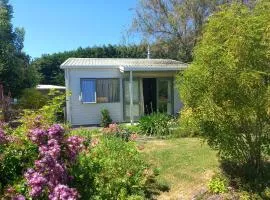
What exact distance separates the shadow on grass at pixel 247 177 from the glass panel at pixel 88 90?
463 inches

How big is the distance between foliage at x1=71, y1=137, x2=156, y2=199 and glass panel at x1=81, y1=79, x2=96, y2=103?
36.1 ft

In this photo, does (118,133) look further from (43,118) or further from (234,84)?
(43,118)

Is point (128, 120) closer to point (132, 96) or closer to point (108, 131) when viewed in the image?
point (132, 96)

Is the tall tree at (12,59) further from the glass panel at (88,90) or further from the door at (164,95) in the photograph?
the door at (164,95)

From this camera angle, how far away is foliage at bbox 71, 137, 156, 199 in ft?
25.2

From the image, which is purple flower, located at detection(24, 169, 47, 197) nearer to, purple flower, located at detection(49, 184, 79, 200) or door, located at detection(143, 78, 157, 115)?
purple flower, located at detection(49, 184, 79, 200)

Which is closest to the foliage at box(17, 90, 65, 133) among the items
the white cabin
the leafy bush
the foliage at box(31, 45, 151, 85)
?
the leafy bush

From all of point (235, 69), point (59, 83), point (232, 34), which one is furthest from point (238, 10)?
point (59, 83)

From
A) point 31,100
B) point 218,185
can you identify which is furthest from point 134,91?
point 218,185

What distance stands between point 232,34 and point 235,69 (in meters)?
0.73

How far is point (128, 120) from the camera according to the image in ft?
70.5

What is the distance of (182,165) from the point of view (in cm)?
1041

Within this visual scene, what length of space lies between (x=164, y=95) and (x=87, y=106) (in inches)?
165

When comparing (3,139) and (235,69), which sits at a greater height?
(235,69)
